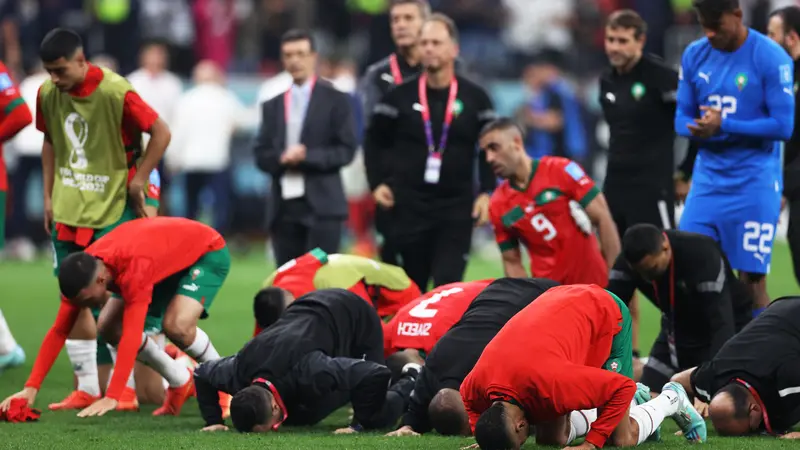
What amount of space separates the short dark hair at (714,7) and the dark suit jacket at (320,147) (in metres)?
3.21

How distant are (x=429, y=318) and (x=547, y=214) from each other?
131 cm

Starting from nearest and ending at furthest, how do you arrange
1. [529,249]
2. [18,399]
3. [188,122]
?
[18,399]
[529,249]
[188,122]

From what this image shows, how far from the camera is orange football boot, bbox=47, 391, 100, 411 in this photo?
852 cm

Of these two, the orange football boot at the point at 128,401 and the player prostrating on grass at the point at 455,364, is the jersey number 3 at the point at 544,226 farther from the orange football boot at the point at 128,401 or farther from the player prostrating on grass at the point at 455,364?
the orange football boot at the point at 128,401

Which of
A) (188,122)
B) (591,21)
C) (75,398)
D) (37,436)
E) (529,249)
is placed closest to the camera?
(37,436)

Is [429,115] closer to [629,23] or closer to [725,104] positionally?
[629,23]

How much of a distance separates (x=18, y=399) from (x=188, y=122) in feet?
33.6

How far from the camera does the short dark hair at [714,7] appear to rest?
8430mm

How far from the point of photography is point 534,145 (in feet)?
62.1

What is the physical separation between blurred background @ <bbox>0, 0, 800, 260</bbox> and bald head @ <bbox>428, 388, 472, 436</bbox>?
32.8 ft

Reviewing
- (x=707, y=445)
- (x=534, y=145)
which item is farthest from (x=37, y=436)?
(x=534, y=145)

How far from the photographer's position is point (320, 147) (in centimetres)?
1082

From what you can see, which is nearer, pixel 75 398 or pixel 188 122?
pixel 75 398

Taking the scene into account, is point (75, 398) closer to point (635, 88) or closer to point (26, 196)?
point (635, 88)
